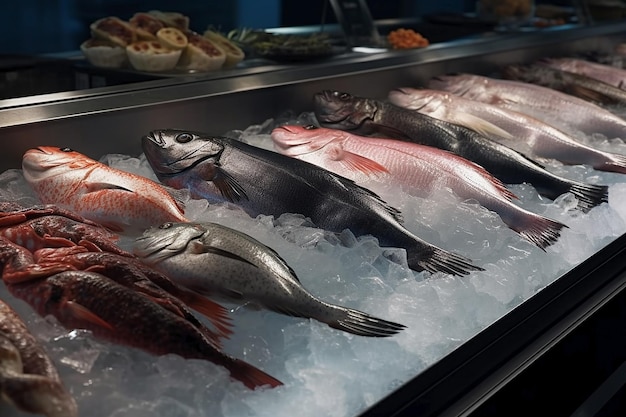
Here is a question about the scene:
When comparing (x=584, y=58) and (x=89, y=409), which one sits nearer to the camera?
A: (x=89, y=409)

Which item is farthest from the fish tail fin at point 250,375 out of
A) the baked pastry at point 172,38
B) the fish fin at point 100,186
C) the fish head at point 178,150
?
the baked pastry at point 172,38

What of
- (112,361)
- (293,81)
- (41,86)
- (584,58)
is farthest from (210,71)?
(584,58)

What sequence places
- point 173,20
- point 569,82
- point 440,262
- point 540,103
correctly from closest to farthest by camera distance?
point 440,262
point 173,20
point 540,103
point 569,82

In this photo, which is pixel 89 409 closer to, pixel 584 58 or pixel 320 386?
pixel 320 386

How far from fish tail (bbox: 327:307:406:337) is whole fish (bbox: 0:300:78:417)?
518mm

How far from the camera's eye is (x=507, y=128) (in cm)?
278

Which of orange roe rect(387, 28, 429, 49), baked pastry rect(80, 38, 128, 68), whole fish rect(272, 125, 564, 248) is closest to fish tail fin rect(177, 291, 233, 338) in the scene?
whole fish rect(272, 125, 564, 248)

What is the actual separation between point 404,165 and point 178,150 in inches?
26.9

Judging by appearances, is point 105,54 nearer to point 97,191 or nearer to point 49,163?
point 49,163

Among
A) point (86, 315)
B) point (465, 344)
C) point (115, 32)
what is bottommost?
point (465, 344)

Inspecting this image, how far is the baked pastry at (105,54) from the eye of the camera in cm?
276

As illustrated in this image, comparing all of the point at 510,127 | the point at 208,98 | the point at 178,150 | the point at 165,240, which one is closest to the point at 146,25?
the point at 208,98

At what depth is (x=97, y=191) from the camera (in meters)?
1.73

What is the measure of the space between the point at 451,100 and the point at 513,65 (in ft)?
3.64
